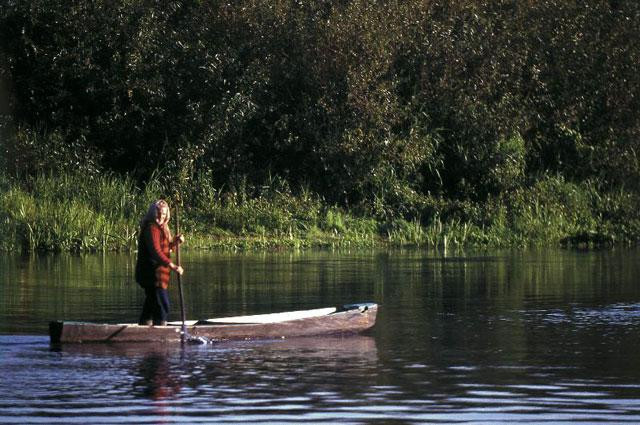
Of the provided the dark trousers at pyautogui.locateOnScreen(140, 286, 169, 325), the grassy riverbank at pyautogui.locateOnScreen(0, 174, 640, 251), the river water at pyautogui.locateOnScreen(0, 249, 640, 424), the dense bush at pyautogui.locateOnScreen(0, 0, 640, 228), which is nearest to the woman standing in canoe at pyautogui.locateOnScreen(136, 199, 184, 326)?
the dark trousers at pyautogui.locateOnScreen(140, 286, 169, 325)

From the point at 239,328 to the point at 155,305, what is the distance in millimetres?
1065

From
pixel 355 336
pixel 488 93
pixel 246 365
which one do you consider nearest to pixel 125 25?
pixel 488 93

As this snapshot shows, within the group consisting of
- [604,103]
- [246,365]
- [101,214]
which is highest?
[604,103]

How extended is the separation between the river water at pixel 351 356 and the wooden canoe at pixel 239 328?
0.17 metres

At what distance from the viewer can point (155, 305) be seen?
18.3m

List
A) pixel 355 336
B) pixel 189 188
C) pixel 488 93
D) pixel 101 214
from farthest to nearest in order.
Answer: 1. pixel 488 93
2. pixel 189 188
3. pixel 101 214
4. pixel 355 336

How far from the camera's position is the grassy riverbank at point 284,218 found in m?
35.2

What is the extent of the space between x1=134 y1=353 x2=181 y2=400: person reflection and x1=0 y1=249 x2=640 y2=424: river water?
0.07ft

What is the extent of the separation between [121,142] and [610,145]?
572 inches

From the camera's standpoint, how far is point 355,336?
19188 mm

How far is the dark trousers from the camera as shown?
18.2 metres

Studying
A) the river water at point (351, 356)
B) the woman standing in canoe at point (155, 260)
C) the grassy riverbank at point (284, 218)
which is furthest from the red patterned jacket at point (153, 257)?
the grassy riverbank at point (284, 218)

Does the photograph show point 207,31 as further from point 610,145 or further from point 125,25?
point 610,145

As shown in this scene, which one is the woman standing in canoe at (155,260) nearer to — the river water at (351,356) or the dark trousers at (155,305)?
the dark trousers at (155,305)
